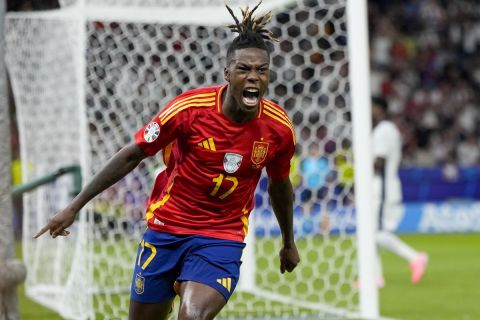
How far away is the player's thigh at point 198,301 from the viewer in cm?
475

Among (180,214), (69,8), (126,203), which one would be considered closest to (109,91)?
(69,8)

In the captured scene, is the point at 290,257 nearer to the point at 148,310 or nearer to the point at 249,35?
the point at 148,310

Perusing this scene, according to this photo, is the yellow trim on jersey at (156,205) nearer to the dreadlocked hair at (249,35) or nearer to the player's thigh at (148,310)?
the player's thigh at (148,310)

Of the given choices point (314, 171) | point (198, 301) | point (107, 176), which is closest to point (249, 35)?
point (107, 176)

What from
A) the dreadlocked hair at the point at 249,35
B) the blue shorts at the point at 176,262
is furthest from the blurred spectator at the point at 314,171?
the dreadlocked hair at the point at 249,35

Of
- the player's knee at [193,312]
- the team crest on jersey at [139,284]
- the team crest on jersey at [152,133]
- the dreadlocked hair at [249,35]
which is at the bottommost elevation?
the player's knee at [193,312]

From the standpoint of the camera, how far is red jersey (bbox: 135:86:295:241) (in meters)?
5.03

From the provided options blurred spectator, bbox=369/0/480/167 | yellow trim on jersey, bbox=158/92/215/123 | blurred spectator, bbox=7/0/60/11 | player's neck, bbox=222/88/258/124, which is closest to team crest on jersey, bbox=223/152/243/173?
player's neck, bbox=222/88/258/124

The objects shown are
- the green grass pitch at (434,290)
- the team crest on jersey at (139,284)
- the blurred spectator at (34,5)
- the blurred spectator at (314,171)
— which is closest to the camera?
the team crest on jersey at (139,284)

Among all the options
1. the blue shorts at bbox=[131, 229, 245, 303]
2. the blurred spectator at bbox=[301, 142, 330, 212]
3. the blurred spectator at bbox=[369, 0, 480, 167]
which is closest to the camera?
the blue shorts at bbox=[131, 229, 245, 303]

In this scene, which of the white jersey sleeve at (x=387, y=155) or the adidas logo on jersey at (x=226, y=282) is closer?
the adidas logo on jersey at (x=226, y=282)

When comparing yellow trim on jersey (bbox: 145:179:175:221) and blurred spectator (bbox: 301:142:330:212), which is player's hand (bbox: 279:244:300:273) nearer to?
yellow trim on jersey (bbox: 145:179:175:221)

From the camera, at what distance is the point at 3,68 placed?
4.51 metres

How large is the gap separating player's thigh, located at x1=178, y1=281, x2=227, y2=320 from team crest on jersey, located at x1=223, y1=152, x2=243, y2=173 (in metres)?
0.57
